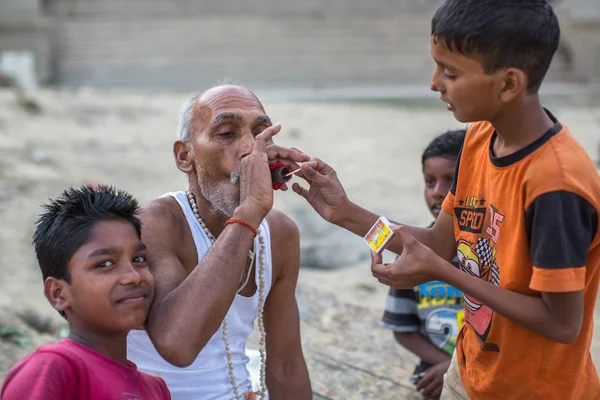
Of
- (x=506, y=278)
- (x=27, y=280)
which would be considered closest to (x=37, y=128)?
(x=27, y=280)

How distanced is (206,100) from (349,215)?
74cm

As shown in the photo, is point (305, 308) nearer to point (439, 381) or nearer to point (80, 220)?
point (439, 381)

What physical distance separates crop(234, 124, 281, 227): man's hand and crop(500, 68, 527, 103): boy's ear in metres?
0.82

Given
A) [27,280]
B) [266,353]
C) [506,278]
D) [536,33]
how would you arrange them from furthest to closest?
1. [27,280]
2. [266,353]
3. [506,278]
4. [536,33]

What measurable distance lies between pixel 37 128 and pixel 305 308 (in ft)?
26.6

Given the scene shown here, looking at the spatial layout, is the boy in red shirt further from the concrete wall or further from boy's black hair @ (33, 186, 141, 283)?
the concrete wall

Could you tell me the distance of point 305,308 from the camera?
486 centimetres

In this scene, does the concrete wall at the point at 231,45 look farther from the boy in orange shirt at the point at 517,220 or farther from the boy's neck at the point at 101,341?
the boy in orange shirt at the point at 517,220

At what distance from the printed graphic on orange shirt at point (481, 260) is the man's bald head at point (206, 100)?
0.98m

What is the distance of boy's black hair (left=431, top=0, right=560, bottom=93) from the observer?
1.93 metres

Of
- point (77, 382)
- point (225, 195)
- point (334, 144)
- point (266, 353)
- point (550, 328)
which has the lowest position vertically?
point (334, 144)

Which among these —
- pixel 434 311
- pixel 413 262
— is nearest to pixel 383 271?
pixel 413 262

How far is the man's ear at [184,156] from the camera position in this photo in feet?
9.18

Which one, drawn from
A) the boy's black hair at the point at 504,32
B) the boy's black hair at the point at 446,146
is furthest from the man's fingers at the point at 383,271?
the boy's black hair at the point at 446,146
